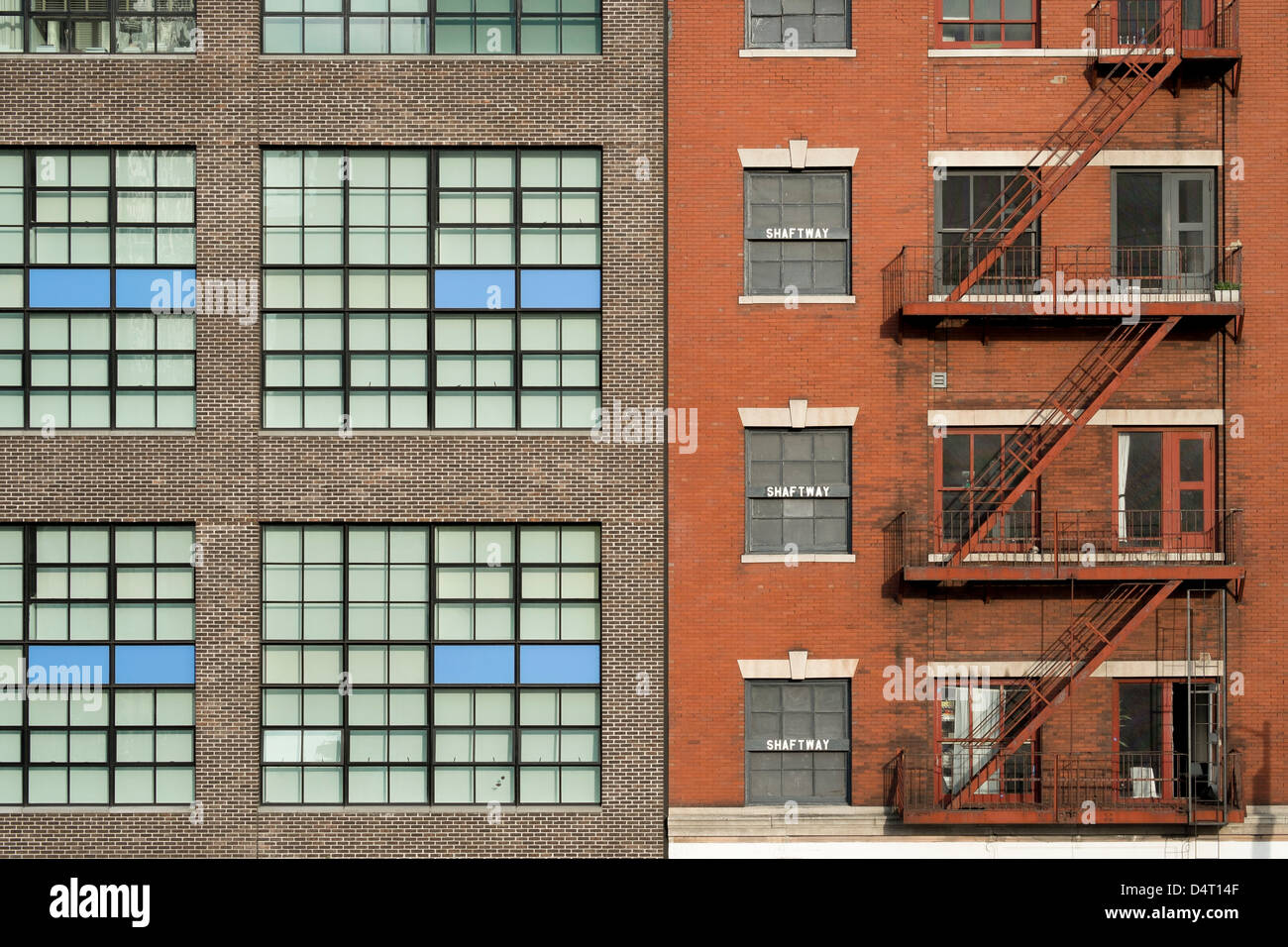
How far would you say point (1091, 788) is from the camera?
18516 millimetres

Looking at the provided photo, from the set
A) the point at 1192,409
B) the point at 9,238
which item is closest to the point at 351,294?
the point at 9,238

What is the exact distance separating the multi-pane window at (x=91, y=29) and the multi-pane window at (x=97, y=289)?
5.52 feet

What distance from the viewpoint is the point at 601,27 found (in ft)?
62.5

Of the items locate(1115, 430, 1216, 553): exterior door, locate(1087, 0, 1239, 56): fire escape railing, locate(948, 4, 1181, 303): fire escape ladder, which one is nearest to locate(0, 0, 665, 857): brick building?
locate(948, 4, 1181, 303): fire escape ladder

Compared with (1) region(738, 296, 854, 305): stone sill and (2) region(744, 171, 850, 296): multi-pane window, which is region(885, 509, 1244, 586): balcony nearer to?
(1) region(738, 296, 854, 305): stone sill

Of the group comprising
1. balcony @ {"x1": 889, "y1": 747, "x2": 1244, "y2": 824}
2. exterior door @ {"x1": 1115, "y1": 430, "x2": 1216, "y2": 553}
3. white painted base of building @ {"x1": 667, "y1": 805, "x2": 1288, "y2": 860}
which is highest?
exterior door @ {"x1": 1115, "y1": 430, "x2": 1216, "y2": 553}

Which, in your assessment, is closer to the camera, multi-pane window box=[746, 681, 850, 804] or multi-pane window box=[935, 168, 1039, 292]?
multi-pane window box=[935, 168, 1039, 292]

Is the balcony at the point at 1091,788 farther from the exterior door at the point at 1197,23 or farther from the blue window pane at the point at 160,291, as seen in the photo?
the blue window pane at the point at 160,291

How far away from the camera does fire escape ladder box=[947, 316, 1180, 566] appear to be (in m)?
17.9

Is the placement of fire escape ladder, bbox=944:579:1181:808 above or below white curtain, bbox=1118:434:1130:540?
below

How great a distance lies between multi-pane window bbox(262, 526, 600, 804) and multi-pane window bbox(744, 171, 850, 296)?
5.07 m

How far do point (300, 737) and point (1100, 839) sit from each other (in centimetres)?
1244

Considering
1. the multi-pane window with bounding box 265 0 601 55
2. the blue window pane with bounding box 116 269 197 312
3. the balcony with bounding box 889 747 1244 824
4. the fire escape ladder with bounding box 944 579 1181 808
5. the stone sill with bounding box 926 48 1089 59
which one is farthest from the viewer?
the multi-pane window with bounding box 265 0 601 55

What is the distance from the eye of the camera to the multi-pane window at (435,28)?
19172 millimetres
